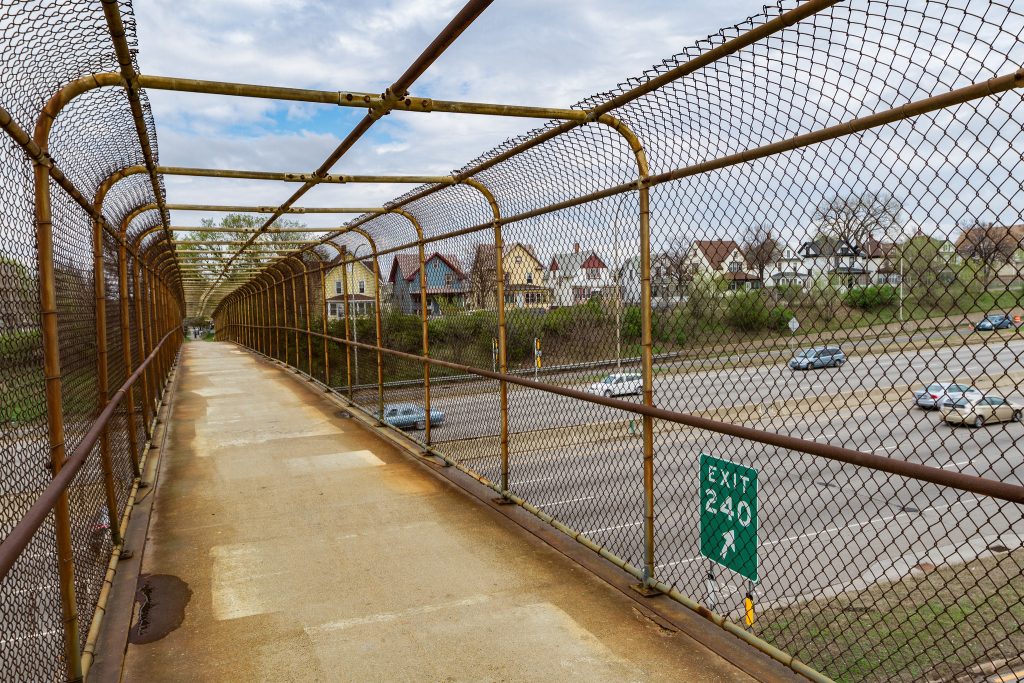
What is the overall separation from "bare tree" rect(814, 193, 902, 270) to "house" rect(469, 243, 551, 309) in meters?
2.52

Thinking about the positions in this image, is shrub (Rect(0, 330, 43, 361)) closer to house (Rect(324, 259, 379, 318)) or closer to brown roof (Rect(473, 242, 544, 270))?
brown roof (Rect(473, 242, 544, 270))

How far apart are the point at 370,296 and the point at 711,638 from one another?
26.2ft

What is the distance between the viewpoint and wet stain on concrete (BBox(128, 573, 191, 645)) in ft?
11.2

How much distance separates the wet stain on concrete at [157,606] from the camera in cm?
342

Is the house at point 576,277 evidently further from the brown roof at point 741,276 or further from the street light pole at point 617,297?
the brown roof at point 741,276

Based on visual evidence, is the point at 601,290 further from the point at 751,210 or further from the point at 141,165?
the point at 141,165

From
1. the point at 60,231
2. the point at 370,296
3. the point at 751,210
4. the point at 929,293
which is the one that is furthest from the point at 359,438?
the point at 929,293

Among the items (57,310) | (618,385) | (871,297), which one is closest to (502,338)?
(618,385)

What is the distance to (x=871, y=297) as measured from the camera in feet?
7.86

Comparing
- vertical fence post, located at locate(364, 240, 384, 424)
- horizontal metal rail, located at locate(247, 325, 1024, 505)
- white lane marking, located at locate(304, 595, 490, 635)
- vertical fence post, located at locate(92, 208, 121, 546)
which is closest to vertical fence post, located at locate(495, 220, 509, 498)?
horizontal metal rail, located at locate(247, 325, 1024, 505)

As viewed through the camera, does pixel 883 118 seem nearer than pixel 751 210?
Yes

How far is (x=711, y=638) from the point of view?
10.5ft

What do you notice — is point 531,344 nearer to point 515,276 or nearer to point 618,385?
point 515,276

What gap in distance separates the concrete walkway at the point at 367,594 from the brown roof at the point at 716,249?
5.56 ft
